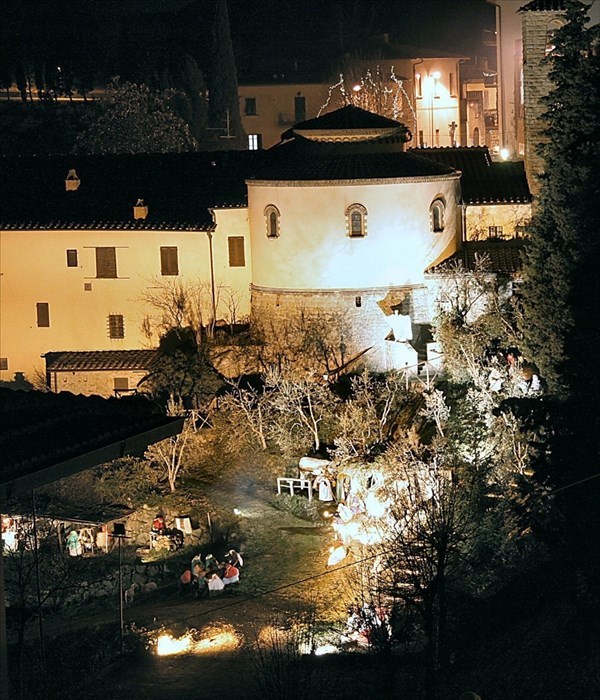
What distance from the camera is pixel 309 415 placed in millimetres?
33406

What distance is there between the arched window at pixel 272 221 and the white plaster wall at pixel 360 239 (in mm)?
139

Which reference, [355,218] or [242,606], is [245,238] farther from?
[242,606]

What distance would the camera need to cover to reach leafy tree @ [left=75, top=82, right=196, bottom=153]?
53750mm

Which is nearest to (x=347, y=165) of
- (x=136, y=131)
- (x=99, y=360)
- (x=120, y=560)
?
(x=99, y=360)

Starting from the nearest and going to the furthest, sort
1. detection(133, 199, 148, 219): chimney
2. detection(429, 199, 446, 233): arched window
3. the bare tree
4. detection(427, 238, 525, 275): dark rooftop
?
the bare tree, detection(427, 238, 525, 275): dark rooftop, detection(429, 199, 446, 233): arched window, detection(133, 199, 148, 219): chimney

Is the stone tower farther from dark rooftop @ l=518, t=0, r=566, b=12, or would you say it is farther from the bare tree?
the bare tree

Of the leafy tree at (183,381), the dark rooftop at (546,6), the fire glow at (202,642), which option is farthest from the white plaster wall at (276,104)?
the fire glow at (202,642)

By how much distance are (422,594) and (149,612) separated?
253 inches

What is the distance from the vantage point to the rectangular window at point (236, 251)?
124ft

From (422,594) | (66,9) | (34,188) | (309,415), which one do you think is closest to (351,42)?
(66,9)

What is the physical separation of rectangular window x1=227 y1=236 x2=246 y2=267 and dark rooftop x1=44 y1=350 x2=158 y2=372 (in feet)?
8.87

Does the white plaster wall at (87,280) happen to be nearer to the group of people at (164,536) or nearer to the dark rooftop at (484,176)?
the dark rooftop at (484,176)

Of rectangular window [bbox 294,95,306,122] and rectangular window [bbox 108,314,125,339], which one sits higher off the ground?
rectangular window [bbox 294,95,306,122]

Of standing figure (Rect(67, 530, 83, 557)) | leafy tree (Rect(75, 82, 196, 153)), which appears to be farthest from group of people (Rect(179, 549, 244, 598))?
leafy tree (Rect(75, 82, 196, 153))
